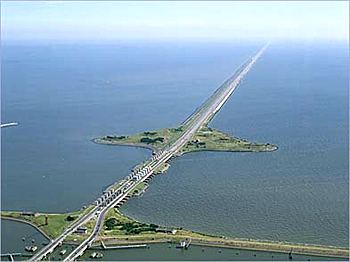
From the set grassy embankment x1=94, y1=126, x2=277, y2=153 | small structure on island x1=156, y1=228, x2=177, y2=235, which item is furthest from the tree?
grassy embankment x1=94, y1=126, x2=277, y2=153

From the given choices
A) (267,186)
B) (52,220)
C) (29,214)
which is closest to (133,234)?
(52,220)

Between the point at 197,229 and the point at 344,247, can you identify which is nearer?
the point at 344,247

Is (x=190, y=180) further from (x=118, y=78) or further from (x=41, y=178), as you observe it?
(x=118, y=78)

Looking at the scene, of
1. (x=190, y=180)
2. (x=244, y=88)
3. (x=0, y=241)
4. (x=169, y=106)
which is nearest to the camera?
(x=0, y=241)

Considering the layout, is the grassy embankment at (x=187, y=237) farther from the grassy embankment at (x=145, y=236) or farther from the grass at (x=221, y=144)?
the grass at (x=221, y=144)

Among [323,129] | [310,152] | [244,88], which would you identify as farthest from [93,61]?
[310,152]

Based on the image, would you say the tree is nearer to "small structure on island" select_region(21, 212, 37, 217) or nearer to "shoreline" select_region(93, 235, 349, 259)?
"shoreline" select_region(93, 235, 349, 259)
